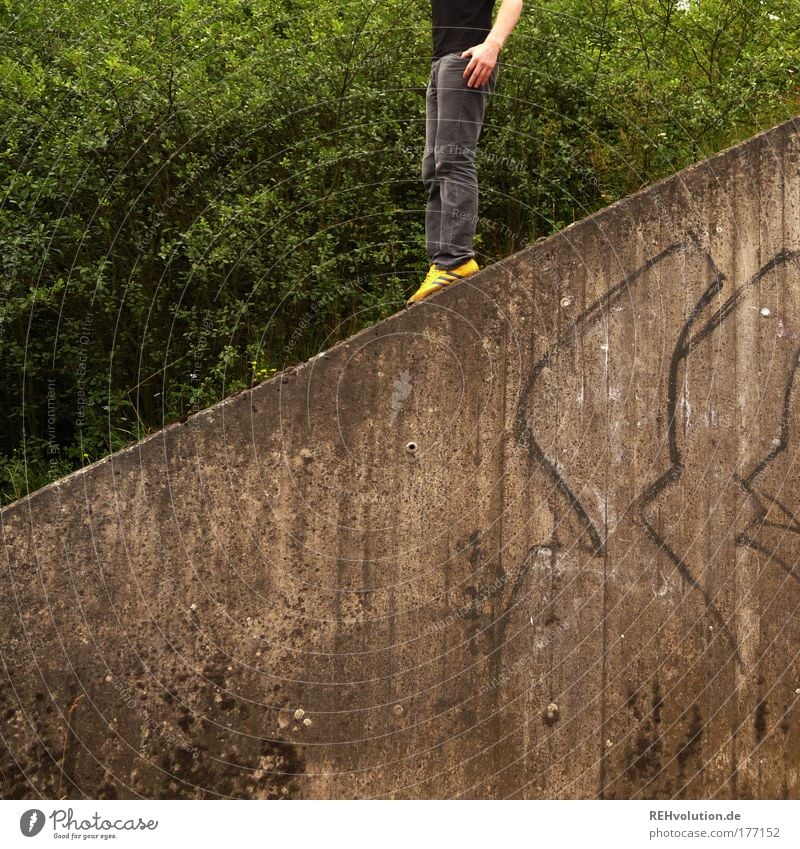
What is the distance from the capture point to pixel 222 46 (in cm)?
519

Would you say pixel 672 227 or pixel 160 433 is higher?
pixel 672 227

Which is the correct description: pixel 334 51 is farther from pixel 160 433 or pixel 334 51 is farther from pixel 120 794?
pixel 120 794

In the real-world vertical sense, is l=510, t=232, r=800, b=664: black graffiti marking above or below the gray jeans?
below

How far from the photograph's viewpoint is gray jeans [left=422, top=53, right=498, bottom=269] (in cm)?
416

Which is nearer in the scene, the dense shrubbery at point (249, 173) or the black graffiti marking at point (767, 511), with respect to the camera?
the black graffiti marking at point (767, 511)

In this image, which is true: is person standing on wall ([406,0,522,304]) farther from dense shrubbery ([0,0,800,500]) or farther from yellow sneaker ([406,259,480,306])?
dense shrubbery ([0,0,800,500])

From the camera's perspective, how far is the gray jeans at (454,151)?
13.6ft

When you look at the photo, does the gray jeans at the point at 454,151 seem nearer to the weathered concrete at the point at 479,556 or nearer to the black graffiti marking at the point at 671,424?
the weathered concrete at the point at 479,556

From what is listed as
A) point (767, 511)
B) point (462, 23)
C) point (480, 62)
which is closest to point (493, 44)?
point (480, 62)

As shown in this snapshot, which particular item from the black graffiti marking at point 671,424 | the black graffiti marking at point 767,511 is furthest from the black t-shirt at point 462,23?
the black graffiti marking at point 767,511

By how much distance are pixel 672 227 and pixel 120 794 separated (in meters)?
3.60

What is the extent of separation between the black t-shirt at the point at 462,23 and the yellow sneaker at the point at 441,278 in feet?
3.35

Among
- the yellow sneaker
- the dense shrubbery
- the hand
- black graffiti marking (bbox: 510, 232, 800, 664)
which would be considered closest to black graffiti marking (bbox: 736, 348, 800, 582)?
black graffiti marking (bbox: 510, 232, 800, 664)

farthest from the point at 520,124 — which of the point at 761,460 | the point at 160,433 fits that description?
the point at 160,433
